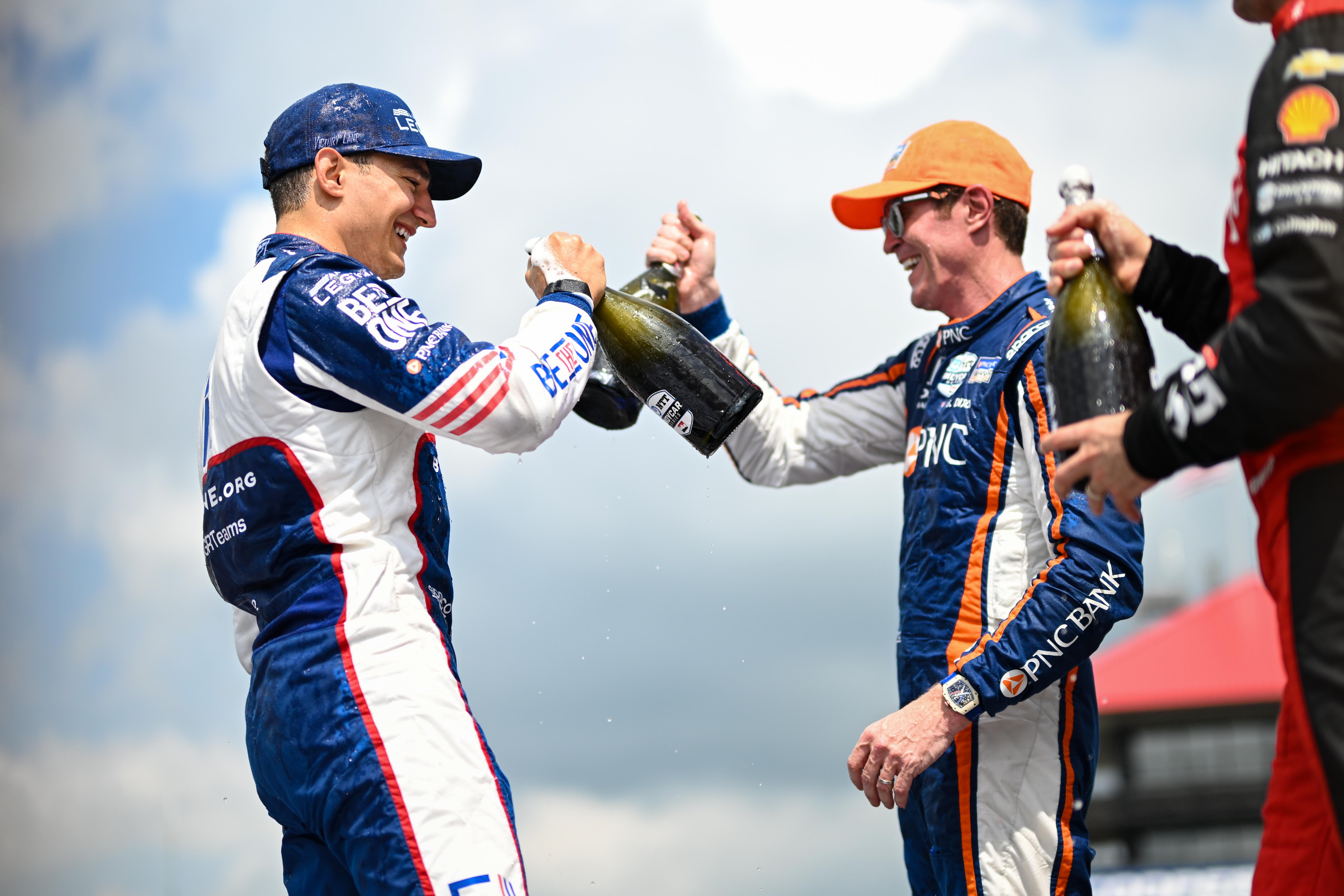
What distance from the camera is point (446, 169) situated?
9.52ft

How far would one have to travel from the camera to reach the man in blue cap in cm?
218

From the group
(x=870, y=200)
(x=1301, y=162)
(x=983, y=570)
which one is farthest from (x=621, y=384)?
(x=1301, y=162)

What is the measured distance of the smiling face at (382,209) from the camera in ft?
8.96

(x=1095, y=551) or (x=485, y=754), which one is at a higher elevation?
(x=1095, y=551)

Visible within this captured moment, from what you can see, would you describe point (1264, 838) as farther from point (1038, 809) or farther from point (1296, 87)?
point (1296, 87)

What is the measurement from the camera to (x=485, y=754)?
2291mm

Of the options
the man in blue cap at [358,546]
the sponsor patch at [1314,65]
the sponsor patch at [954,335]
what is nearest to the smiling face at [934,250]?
the sponsor patch at [954,335]

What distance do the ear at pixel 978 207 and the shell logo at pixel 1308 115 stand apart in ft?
5.16

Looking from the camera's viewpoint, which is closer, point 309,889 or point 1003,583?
point 309,889

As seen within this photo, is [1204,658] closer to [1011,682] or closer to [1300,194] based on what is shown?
[1011,682]

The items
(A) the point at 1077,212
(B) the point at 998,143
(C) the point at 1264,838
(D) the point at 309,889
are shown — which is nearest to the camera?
(C) the point at 1264,838

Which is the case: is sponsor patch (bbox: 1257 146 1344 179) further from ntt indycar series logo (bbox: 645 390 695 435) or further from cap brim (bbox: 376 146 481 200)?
cap brim (bbox: 376 146 481 200)

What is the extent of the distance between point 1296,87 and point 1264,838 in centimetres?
110

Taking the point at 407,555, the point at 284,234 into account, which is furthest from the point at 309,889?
the point at 284,234
